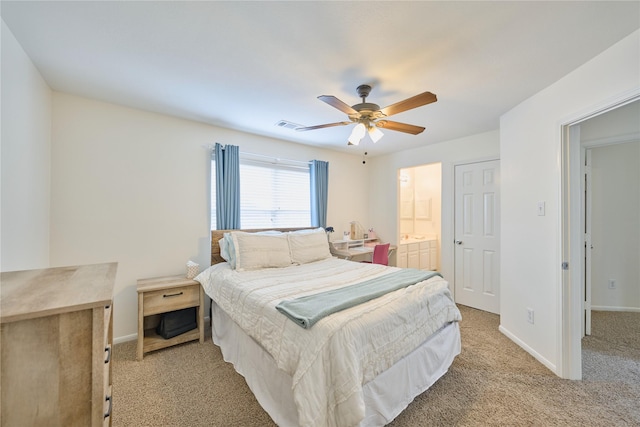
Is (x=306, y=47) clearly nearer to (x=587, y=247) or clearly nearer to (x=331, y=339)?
(x=331, y=339)

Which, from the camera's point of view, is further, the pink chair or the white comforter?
the pink chair

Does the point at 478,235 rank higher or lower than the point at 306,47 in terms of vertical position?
lower

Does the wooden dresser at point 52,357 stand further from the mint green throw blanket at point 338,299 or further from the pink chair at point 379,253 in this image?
the pink chair at point 379,253

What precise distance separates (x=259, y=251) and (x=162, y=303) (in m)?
1.02

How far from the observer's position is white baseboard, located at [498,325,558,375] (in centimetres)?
217

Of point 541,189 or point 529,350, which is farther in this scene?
point 529,350

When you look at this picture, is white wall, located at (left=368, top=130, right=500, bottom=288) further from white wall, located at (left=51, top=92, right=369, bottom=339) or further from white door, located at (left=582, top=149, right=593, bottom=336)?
white wall, located at (left=51, top=92, right=369, bottom=339)

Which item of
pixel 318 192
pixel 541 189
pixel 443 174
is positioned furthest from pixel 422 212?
pixel 541 189

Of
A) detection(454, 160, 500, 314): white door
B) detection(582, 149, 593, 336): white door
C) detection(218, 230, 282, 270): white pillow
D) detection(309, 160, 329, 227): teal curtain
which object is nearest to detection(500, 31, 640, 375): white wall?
detection(454, 160, 500, 314): white door

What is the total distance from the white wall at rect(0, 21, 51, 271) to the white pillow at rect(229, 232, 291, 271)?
149 centimetres

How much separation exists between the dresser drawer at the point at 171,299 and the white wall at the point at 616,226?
510 centimetres

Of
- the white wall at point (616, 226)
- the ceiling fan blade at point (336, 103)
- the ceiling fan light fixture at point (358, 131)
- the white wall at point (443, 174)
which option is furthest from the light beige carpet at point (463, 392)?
the ceiling fan blade at point (336, 103)

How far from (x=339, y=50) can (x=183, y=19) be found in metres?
0.94

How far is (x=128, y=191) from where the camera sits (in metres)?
2.65
